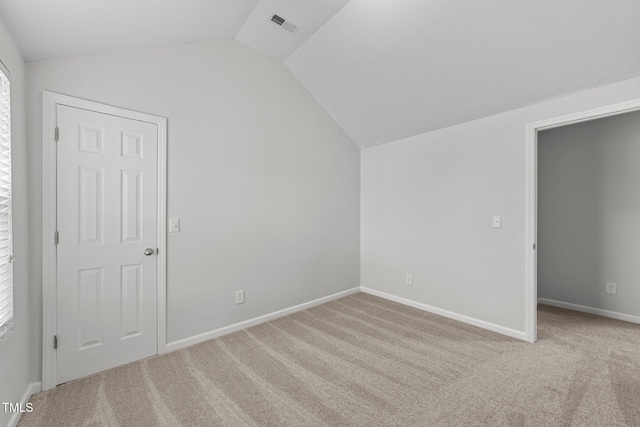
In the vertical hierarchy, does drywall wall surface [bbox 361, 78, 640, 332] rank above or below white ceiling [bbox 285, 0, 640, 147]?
below

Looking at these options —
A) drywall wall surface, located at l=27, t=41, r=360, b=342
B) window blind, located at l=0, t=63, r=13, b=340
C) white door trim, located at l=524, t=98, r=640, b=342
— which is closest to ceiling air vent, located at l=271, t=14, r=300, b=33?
drywall wall surface, located at l=27, t=41, r=360, b=342

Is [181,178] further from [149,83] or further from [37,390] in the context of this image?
[37,390]

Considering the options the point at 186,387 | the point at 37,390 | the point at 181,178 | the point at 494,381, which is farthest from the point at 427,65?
the point at 37,390

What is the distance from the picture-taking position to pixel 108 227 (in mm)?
2145

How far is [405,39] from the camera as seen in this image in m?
2.47

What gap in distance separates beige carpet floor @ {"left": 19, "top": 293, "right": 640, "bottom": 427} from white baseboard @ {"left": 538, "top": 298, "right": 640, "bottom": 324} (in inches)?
16.6

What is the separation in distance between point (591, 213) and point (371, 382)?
11.2 feet

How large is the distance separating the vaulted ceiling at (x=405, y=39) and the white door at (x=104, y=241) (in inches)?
24.2

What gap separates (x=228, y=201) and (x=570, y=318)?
404 centimetres

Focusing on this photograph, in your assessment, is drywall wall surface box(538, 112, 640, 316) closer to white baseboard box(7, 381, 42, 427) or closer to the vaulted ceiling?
the vaulted ceiling

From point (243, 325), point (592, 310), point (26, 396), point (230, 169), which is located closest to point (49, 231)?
point (26, 396)

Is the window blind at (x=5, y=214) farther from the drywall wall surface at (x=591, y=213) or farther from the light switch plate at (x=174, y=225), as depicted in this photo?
the drywall wall surface at (x=591, y=213)

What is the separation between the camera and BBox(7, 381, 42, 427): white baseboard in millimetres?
1566

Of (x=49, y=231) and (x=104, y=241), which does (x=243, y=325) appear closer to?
(x=104, y=241)
